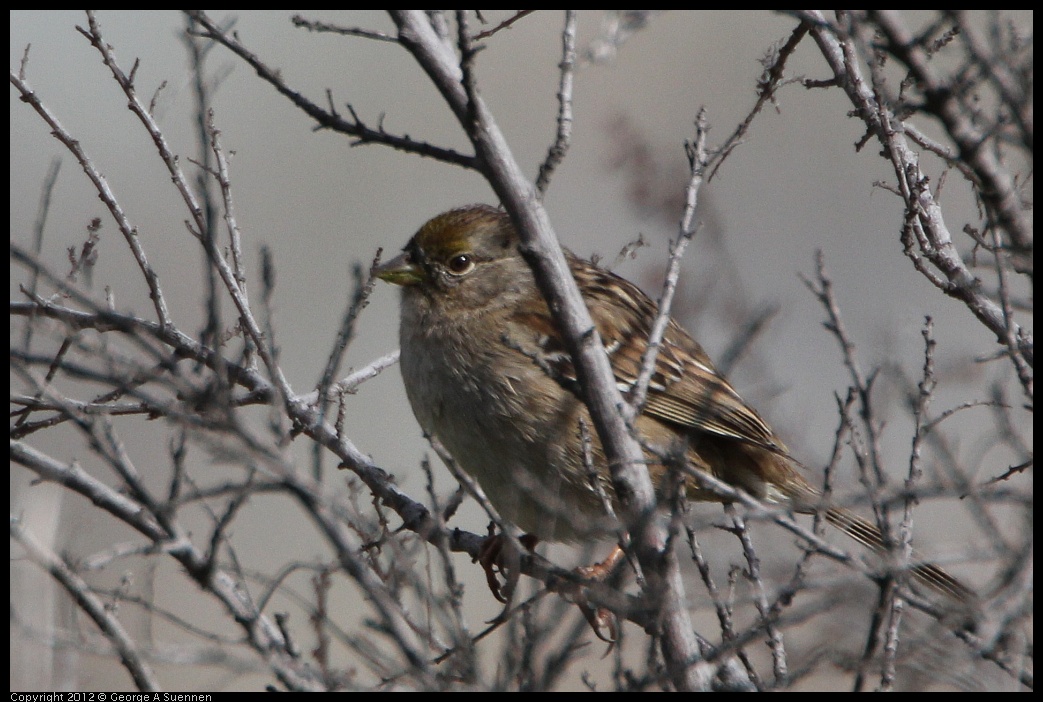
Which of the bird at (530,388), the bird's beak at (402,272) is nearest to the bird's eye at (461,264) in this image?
the bird at (530,388)

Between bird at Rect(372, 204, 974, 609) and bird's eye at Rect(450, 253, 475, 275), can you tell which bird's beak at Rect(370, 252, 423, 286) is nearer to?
bird at Rect(372, 204, 974, 609)

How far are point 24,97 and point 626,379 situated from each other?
2682mm

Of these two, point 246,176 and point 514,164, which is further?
point 246,176

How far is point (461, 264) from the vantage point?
505 cm

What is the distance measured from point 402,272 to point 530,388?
91cm

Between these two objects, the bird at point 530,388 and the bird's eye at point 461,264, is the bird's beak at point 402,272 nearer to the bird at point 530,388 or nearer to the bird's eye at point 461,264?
the bird at point 530,388

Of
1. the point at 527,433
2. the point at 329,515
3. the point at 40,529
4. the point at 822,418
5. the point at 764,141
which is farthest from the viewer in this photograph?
the point at 764,141

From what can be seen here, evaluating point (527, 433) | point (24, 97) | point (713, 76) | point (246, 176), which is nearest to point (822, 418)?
point (527, 433)

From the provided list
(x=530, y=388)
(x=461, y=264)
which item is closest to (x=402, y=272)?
(x=461, y=264)

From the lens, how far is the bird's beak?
16.2 feet

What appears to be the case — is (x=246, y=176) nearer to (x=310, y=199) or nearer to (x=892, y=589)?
(x=310, y=199)

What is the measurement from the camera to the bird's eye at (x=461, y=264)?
198 inches

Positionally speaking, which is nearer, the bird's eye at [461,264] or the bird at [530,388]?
the bird at [530,388]

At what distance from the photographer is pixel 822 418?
249 inches
